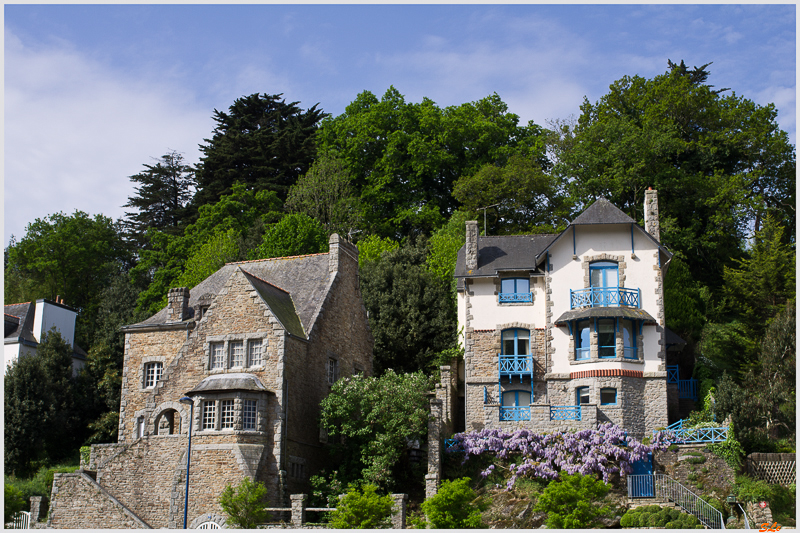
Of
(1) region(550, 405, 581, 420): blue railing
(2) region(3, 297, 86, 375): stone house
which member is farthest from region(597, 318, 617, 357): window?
(2) region(3, 297, 86, 375): stone house

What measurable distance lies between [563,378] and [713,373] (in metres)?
7.61

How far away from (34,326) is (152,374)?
11.2m

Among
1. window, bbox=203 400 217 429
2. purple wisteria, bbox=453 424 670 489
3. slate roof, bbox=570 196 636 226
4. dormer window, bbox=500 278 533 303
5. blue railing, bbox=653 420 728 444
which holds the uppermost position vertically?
slate roof, bbox=570 196 636 226

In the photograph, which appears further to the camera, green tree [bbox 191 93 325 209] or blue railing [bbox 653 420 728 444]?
green tree [bbox 191 93 325 209]

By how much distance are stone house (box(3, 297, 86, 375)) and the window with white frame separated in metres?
13.9

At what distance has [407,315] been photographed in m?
38.1

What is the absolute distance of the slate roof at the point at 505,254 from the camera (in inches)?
1296

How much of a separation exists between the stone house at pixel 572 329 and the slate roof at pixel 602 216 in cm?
4

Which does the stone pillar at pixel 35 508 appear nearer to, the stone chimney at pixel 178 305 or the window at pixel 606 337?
the stone chimney at pixel 178 305

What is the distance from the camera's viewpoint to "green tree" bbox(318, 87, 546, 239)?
5053 centimetres

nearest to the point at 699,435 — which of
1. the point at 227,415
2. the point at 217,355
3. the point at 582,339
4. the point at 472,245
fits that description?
the point at 582,339

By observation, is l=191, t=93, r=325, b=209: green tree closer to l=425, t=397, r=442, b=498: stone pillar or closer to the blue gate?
l=425, t=397, r=442, b=498: stone pillar

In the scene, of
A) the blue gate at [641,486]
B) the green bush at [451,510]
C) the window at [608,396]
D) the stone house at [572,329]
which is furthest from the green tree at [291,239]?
the blue gate at [641,486]

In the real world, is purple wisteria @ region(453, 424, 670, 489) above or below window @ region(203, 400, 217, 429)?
below
